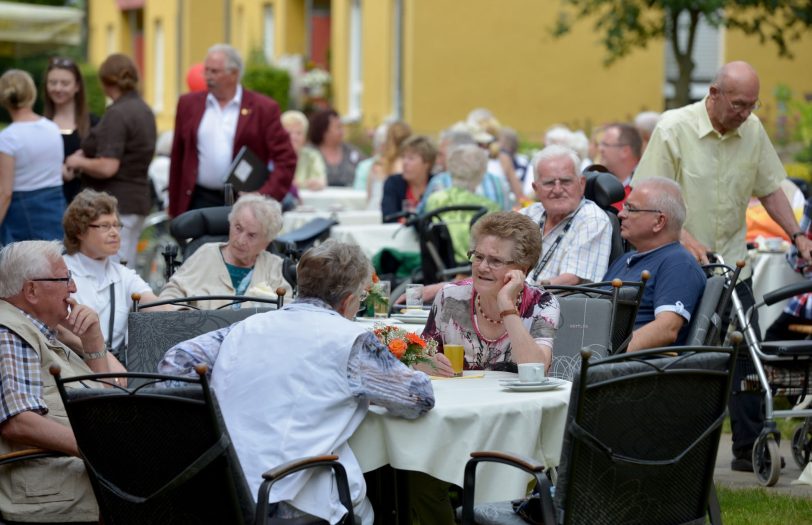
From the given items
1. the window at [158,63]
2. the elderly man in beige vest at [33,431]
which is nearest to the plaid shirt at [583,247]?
the elderly man in beige vest at [33,431]

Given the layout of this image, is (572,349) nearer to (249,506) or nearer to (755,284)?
(249,506)

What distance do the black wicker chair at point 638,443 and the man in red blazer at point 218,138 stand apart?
236 inches

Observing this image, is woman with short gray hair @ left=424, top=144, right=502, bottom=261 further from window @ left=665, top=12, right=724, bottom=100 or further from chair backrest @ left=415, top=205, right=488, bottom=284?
window @ left=665, top=12, right=724, bottom=100

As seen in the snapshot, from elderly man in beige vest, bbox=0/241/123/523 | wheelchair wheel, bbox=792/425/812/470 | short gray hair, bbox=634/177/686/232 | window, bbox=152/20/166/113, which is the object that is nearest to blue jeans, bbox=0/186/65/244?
short gray hair, bbox=634/177/686/232

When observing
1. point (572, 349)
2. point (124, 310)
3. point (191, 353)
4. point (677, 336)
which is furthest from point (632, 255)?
point (191, 353)

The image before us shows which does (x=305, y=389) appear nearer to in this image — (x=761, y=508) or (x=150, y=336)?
(x=150, y=336)

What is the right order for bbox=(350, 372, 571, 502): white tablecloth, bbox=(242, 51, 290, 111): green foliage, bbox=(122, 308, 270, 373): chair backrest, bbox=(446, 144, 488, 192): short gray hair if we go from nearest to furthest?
bbox=(350, 372, 571, 502): white tablecloth → bbox=(122, 308, 270, 373): chair backrest → bbox=(446, 144, 488, 192): short gray hair → bbox=(242, 51, 290, 111): green foliage

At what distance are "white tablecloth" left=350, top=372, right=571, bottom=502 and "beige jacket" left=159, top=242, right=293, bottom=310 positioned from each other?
277 cm

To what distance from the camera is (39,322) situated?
16.5 feet

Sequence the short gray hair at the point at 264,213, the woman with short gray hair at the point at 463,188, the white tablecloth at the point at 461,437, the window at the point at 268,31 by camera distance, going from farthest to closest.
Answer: the window at the point at 268,31 → the woman with short gray hair at the point at 463,188 → the short gray hair at the point at 264,213 → the white tablecloth at the point at 461,437

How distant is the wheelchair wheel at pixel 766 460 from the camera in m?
6.88

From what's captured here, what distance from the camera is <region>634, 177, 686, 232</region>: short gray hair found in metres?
6.63

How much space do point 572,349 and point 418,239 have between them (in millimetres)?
5316

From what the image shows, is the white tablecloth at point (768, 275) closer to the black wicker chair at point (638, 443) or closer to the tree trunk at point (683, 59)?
the black wicker chair at point (638, 443)
